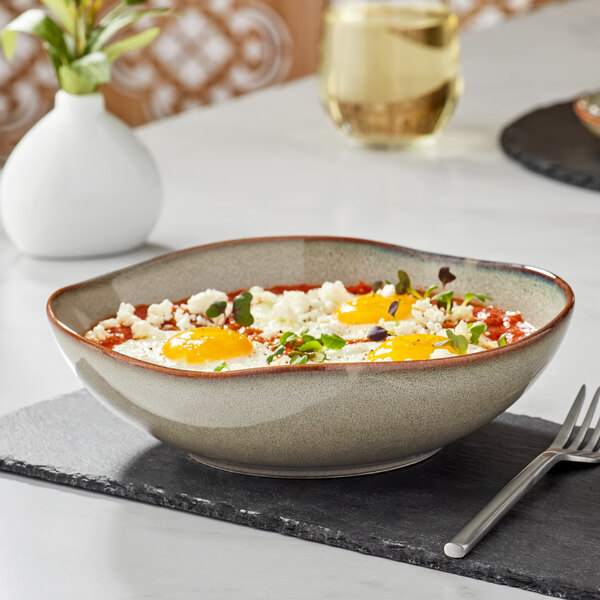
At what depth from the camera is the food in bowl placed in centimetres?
71

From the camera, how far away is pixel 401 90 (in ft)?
5.09

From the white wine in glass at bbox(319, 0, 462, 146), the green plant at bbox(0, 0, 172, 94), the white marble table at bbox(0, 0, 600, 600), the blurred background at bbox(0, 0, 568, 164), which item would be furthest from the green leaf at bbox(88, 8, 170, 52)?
the blurred background at bbox(0, 0, 568, 164)

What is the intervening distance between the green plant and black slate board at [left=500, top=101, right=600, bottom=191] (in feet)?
1.93

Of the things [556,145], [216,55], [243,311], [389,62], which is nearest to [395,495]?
[243,311]

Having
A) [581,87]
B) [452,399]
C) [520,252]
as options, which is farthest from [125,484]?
[581,87]

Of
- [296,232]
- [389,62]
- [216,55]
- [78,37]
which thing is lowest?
[216,55]

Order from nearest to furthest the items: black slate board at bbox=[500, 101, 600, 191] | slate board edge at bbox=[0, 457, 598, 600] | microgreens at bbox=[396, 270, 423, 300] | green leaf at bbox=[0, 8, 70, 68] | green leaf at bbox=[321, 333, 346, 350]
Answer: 1. slate board edge at bbox=[0, 457, 598, 600]
2. green leaf at bbox=[321, 333, 346, 350]
3. microgreens at bbox=[396, 270, 423, 300]
4. green leaf at bbox=[0, 8, 70, 68]
5. black slate board at bbox=[500, 101, 600, 191]

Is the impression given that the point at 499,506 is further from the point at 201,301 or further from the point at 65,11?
the point at 65,11

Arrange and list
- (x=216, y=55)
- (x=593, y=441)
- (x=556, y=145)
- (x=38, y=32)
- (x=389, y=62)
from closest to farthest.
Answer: (x=593, y=441), (x=38, y=32), (x=389, y=62), (x=556, y=145), (x=216, y=55)

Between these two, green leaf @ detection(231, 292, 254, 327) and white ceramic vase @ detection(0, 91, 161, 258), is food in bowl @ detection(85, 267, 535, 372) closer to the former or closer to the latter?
green leaf @ detection(231, 292, 254, 327)

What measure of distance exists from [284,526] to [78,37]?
0.70 meters

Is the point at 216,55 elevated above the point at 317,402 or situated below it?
below

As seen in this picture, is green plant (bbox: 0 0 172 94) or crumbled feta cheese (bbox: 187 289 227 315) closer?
crumbled feta cheese (bbox: 187 289 227 315)

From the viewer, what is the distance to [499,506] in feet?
2.16
